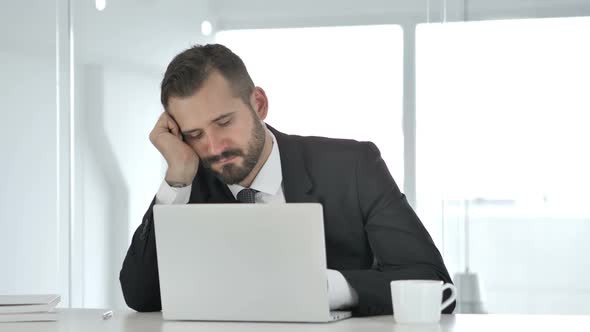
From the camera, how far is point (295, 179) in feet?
8.73

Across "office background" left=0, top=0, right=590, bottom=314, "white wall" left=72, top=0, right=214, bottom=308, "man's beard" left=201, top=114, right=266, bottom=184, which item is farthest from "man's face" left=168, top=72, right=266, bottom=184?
"white wall" left=72, top=0, right=214, bottom=308

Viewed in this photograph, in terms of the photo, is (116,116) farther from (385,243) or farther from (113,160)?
(385,243)

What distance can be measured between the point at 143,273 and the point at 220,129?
0.44 meters

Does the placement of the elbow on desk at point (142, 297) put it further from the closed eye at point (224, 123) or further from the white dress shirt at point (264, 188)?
the closed eye at point (224, 123)

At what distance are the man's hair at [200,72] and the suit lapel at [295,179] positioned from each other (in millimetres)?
195

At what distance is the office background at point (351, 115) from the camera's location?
3949mm

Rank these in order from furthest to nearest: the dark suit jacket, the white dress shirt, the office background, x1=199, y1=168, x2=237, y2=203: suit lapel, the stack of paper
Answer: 1. the office background
2. x1=199, y1=168, x2=237, y2=203: suit lapel
3. the white dress shirt
4. the dark suit jacket
5. the stack of paper

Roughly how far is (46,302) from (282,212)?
63 centimetres

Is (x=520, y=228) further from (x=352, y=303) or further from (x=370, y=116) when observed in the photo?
(x=352, y=303)

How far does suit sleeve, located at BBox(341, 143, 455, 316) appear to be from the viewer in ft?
7.11

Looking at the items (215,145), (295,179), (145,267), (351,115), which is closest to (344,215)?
(295,179)

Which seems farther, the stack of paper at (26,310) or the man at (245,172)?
the man at (245,172)


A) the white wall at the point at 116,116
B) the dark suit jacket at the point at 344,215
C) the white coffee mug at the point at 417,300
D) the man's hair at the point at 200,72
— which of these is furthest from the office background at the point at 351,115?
the white coffee mug at the point at 417,300

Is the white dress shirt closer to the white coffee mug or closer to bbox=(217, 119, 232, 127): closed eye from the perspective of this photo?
bbox=(217, 119, 232, 127): closed eye
